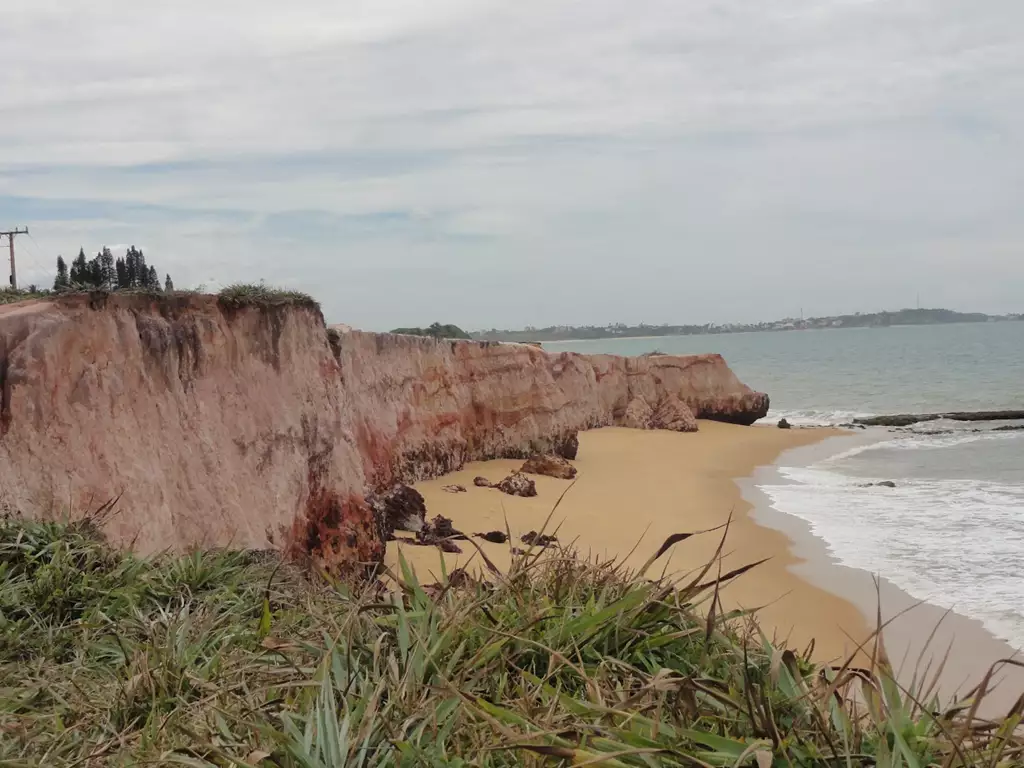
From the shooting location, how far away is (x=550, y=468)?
62.3 feet

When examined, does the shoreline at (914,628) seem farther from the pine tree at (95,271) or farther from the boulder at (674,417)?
the boulder at (674,417)

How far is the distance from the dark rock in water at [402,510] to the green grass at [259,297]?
3.21 meters

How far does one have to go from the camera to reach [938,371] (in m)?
68.5

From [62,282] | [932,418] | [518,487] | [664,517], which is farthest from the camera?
[932,418]

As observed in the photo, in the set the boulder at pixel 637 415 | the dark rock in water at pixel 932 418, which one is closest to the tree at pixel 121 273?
the boulder at pixel 637 415

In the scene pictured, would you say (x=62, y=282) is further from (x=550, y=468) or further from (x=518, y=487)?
(x=550, y=468)

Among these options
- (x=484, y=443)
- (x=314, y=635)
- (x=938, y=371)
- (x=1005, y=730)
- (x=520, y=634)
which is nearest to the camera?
(x=1005, y=730)

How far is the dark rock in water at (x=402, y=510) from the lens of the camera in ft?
40.7

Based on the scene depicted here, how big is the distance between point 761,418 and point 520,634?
35.4 m

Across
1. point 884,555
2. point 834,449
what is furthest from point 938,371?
point 884,555

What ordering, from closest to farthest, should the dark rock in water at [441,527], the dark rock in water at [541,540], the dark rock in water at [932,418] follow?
the dark rock in water at [541,540]
the dark rock in water at [441,527]
the dark rock in water at [932,418]

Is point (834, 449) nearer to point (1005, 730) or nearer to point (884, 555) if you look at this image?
point (884, 555)

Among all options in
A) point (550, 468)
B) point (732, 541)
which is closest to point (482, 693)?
point (732, 541)

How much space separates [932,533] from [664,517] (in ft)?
14.0
